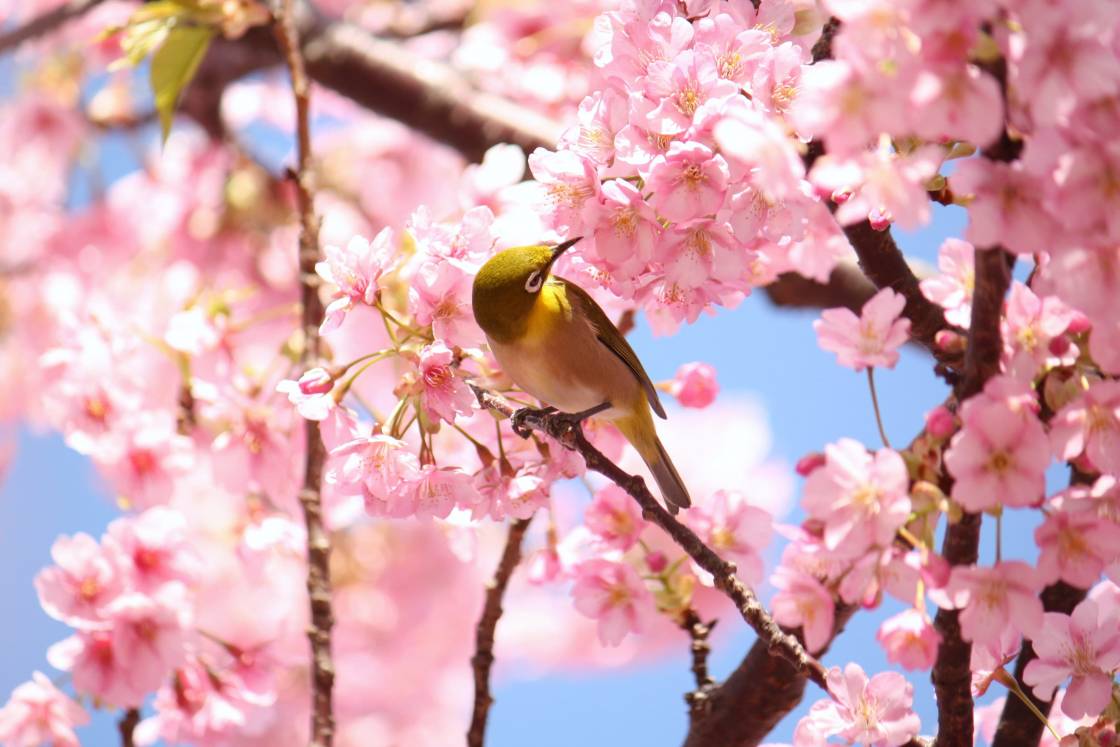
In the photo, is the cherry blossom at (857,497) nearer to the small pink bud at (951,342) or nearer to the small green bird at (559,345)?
the small pink bud at (951,342)

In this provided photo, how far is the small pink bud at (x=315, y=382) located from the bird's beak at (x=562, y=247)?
0.24m

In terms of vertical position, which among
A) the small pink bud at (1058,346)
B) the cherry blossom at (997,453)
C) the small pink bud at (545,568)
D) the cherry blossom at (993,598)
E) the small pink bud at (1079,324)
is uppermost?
the small pink bud at (545,568)

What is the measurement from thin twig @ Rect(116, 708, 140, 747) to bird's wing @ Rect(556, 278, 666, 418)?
2.51 ft

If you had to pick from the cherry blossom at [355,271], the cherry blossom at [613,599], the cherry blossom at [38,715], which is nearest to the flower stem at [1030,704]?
the cherry blossom at [613,599]

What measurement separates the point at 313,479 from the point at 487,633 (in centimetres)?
31

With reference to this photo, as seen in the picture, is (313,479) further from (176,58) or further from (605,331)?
(176,58)

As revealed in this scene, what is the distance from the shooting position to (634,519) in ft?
3.86

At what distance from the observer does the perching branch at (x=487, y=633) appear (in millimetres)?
1246

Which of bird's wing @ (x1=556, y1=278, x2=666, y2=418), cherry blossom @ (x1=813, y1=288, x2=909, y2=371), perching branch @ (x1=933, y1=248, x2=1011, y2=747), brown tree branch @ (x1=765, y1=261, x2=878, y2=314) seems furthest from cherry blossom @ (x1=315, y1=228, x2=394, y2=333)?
Result: brown tree branch @ (x1=765, y1=261, x2=878, y2=314)

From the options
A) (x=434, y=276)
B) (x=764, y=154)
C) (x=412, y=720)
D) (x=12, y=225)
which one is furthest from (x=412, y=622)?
(x=764, y=154)

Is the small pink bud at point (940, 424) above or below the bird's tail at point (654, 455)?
below

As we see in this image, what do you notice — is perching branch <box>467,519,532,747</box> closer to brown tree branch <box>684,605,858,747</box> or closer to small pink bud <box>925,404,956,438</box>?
brown tree branch <box>684,605,858,747</box>

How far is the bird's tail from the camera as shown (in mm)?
1260

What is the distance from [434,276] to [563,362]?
19cm
